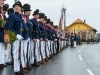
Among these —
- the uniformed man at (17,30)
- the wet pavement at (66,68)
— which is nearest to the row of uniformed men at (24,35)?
the uniformed man at (17,30)

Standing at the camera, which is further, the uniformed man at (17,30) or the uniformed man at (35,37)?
the uniformed man at (35,37)

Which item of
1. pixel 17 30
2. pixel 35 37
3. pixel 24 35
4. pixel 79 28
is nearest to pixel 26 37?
pixel 24 35

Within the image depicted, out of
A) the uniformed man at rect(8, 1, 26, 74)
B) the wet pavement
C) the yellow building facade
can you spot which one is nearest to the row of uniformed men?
the uniformed man at rect(8, 1, 26, 74)

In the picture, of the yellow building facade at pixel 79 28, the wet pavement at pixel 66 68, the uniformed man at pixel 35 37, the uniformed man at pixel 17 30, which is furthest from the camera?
the yellow building facade at pixel 79 28

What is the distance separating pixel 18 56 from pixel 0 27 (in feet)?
4.80

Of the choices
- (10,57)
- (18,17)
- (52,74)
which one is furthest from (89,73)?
(10,57)

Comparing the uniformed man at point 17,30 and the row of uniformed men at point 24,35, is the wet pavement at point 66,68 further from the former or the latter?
the uniformed man at point 17,30

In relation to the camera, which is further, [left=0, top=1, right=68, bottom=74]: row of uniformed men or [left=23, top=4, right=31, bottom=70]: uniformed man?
[left=23, top=4, right=31, bottom=70]: uniformed man

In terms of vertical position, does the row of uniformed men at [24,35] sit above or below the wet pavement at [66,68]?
above

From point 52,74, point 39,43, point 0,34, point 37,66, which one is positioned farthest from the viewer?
point 39,43

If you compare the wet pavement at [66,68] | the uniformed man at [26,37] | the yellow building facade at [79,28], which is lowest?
the wet pavement at [66,68]

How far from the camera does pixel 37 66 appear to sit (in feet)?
35.3

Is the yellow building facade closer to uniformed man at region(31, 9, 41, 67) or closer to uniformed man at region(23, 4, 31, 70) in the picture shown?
uniformed man at region(31, 9, 41, 67)

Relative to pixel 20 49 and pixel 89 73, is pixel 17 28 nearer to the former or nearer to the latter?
pixel 20 49
